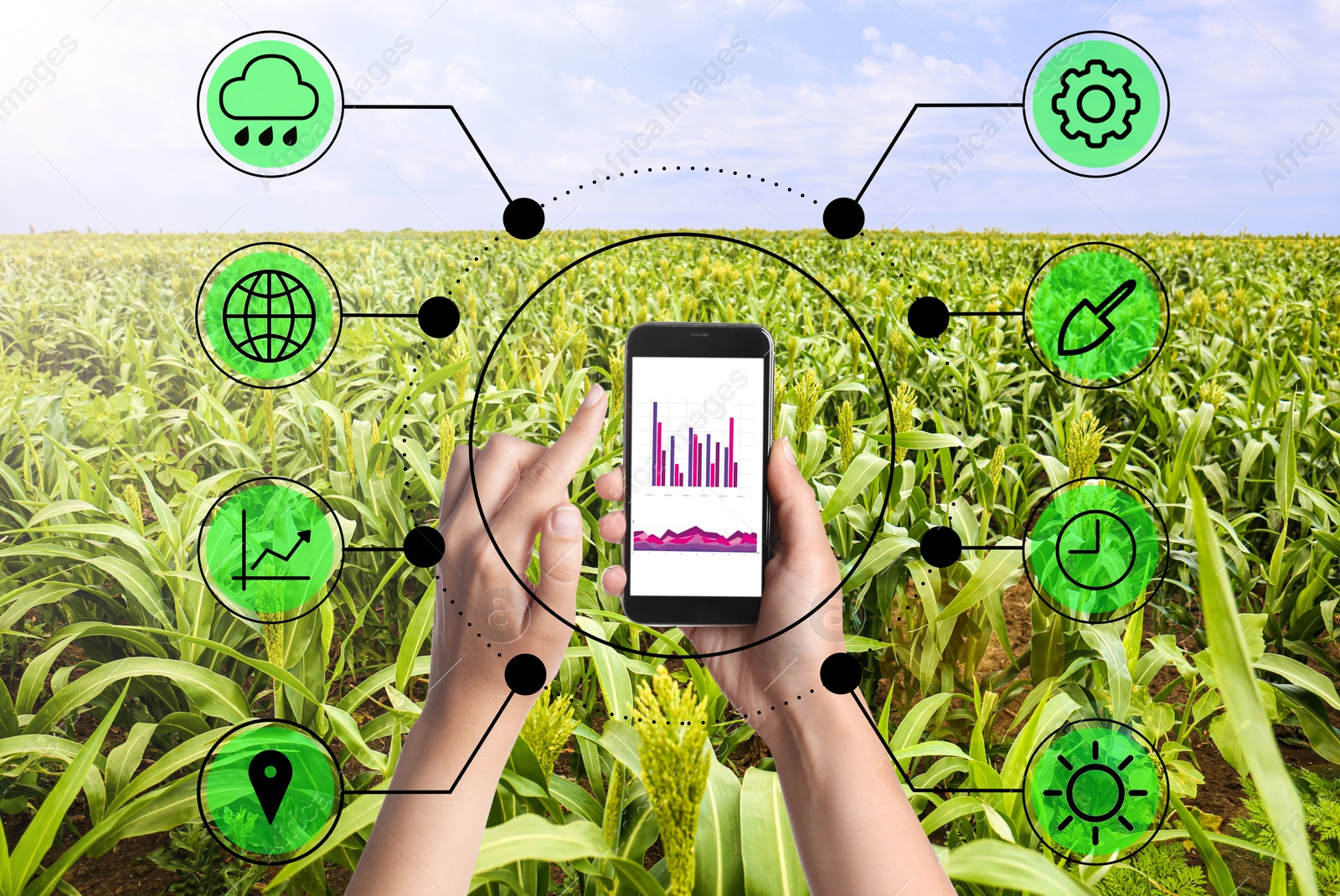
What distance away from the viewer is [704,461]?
46.6 inches

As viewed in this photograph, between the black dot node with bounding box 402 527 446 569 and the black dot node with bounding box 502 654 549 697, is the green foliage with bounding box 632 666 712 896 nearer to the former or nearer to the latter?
the black dot node with bounding box 502 654 549 697

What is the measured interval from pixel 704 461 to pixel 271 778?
80 cm

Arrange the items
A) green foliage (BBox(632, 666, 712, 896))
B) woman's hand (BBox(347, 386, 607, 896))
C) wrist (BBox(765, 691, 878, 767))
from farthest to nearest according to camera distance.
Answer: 1. wrist (BBox(765, 691, 878, 767))
2. woman's hand (BBox(347, 386, 607, 896))
3. green foliage (BBox(632, 666, 712, 896))

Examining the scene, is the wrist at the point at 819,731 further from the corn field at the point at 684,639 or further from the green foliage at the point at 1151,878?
the green foliage at the point at 1151,878

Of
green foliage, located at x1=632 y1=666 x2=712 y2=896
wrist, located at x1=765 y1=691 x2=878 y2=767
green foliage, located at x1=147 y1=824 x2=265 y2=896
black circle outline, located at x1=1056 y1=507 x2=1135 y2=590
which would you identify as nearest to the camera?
green foliage, located at x1=632 y1=666 x2=712 y2=896

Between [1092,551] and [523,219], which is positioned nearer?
[523,219]

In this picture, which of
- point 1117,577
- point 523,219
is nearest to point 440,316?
point 523,219

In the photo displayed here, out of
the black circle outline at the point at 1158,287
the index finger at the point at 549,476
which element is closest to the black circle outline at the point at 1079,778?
the black circle outline at the point at 1158,287

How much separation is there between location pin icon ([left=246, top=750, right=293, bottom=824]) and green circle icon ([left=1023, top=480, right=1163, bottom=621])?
4.65ft

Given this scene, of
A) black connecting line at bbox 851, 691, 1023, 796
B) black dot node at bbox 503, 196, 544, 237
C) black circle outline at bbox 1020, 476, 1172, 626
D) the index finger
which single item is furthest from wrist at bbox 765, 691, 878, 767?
black dot node at bbox 503, 196, 544, 237

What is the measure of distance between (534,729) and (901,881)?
0.45 meters

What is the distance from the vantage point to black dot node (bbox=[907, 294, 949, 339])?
44.1 inches

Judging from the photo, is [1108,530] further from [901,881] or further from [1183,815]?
[901,881]

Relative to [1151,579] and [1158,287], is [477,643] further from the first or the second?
[1158,287]
